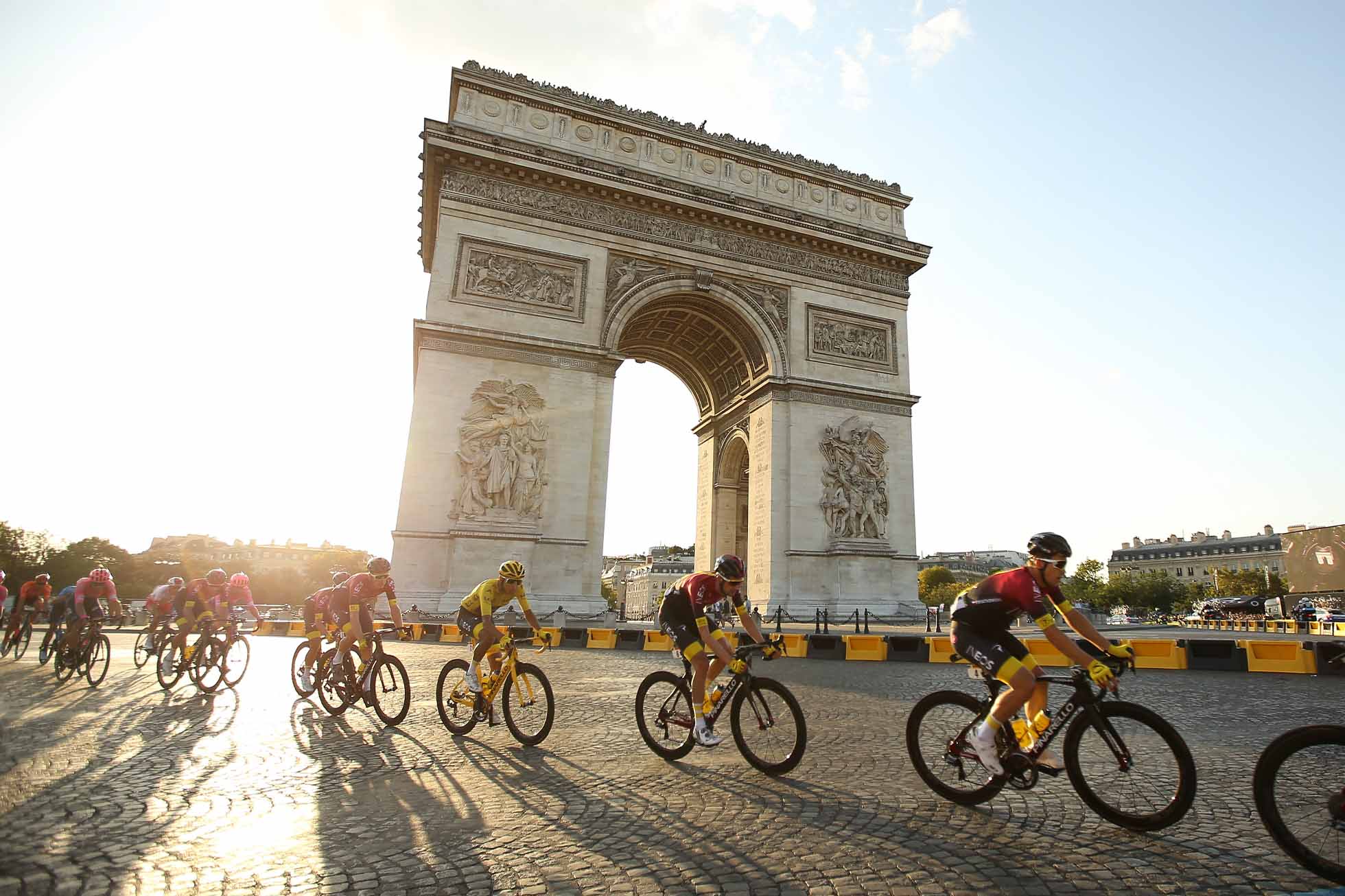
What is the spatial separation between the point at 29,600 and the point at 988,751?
1631 cm

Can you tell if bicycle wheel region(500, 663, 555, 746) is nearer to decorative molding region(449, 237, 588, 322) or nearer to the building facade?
decorative molding region(449, 237, 588, 322)

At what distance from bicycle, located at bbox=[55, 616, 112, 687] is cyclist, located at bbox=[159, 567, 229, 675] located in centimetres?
121

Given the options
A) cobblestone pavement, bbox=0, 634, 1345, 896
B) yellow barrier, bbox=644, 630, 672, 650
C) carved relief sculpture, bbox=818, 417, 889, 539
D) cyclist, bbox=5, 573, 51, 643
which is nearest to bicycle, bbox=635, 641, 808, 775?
cobblestone pavement, bbox=0, 634, 1345, 896

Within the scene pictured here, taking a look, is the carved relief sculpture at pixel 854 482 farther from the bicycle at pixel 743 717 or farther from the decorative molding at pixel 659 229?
the bicycle at pixel 743 717

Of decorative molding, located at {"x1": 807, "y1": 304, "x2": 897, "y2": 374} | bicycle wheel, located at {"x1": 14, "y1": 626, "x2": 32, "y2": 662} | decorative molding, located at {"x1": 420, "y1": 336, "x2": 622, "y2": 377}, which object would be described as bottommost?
bicycle wheel, located at {"x1": 14, "y1": 626, "x2": 32, "y2": 662}

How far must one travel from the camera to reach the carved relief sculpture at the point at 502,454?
2069cm

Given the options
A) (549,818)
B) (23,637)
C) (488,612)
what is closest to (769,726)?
(549,818)

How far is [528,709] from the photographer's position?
20.0 ft

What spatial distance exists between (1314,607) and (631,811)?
43710 mm

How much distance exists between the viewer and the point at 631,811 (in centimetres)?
402

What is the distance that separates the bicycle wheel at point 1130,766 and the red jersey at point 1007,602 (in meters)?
0.56

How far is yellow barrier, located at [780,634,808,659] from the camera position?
1460 centimetres

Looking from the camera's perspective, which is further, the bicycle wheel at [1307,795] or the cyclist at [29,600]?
the cyclist at [29,600]

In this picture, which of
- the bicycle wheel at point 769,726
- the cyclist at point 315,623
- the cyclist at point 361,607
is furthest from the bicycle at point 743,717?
the cyclist at point 315,623
